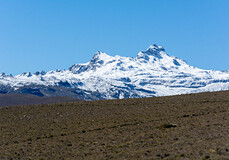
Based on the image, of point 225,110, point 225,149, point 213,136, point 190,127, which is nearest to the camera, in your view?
point 225,149

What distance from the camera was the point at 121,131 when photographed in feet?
146

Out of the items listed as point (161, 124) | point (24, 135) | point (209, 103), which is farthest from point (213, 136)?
point (209, 103)

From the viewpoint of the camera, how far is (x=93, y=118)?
189ft

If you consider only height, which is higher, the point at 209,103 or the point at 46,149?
the point at 209,103

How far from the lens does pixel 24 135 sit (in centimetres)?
4594

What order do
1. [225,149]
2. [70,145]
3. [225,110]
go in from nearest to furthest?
[225,149] < [70,145] < [225,110]

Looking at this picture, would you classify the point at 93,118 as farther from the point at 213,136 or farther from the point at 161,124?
the point at 213,136

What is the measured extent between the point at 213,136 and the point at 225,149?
650 cm

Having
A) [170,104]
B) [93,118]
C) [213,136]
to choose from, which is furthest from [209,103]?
[213,136]

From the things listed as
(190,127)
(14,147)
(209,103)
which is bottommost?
(14,147)

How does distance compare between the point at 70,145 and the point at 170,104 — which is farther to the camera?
the point at 170,104

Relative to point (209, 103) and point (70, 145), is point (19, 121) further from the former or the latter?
point (209, 103)

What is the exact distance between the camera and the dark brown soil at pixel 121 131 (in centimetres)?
3225

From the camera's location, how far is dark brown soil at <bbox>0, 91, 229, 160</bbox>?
32250 mm
